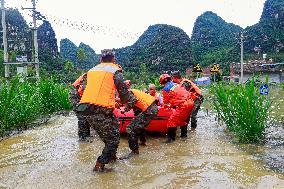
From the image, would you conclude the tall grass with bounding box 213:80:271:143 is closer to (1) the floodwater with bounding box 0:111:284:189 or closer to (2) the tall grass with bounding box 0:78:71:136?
(1) the floodwater with bounding box 0:111:284:189

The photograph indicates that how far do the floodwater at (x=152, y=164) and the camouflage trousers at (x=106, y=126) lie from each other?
11.3 inches

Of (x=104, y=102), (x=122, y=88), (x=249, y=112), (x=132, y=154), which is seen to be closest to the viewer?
(x=104, y=102)

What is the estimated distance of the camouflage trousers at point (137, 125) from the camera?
6.01 metres

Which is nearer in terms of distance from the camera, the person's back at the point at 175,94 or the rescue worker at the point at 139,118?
the rescue worker at the point at 139,118

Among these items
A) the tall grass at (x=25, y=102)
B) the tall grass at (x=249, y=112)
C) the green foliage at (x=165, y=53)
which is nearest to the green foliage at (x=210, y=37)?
the green foliage at (x=165, y=53)

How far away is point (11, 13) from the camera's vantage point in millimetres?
59531

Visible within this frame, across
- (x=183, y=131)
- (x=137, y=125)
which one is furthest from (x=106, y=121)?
(x=183, y=131)

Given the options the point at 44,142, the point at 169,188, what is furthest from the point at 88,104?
the point at 44,142

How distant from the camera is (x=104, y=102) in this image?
4.78 metres

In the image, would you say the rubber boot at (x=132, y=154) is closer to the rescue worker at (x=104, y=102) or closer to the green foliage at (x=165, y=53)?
the rescue worker at (x=104, y=102)

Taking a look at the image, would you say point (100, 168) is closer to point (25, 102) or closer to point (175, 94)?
point (175, 94)

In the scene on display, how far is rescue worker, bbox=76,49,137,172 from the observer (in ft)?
15.7

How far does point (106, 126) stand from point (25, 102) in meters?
4.32

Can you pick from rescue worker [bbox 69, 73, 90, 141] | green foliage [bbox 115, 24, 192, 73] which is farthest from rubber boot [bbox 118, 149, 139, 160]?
green foliage [bbox 115, 24, 192, 73]
